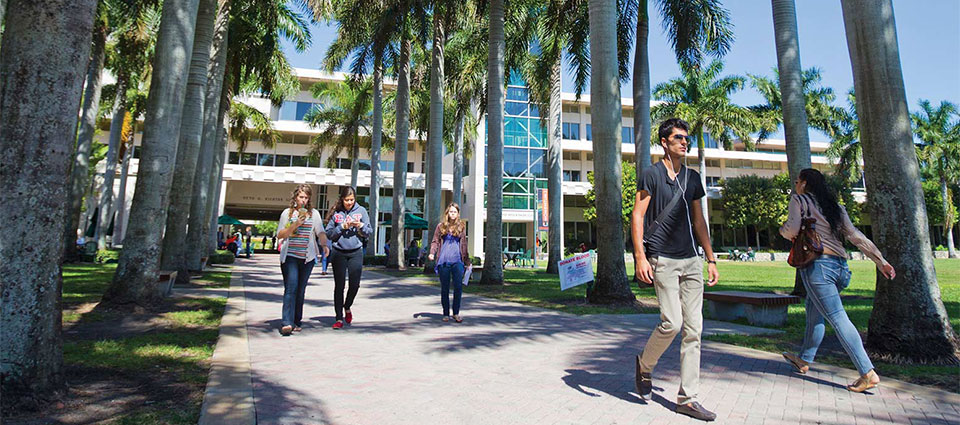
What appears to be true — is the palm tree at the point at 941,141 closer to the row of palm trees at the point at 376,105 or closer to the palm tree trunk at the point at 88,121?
the row of palm trees at the point at 376,105

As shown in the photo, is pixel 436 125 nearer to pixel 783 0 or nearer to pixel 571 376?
pixel 783 0

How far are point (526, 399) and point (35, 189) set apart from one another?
353 cm

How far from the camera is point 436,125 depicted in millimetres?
20031

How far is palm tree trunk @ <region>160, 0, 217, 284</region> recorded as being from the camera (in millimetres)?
10461

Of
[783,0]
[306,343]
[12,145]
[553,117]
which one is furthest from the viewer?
[553,117]

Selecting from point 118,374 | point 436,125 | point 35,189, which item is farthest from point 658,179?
point 436,125

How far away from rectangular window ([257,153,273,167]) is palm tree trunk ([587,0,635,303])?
37.2m

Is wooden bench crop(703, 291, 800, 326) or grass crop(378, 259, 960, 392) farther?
wooden bench crop(703, 291, 800, 326)

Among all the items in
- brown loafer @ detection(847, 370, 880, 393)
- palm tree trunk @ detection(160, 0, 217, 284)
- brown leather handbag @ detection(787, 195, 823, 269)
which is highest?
palm tree trunk @ detection(160, 0, 217, 284)

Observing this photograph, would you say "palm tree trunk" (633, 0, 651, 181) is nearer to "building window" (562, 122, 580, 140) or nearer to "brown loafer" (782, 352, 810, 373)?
"brown loafer" (782, 352, 810, 373)

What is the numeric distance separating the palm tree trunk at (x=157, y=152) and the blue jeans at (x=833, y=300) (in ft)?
27.3

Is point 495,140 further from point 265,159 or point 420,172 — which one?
point 265,159

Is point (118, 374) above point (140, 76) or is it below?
below

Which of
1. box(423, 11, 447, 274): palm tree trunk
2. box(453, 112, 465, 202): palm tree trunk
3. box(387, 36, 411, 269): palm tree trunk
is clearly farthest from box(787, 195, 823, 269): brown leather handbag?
box(453, 112, 465, 202): palm tree trunk
